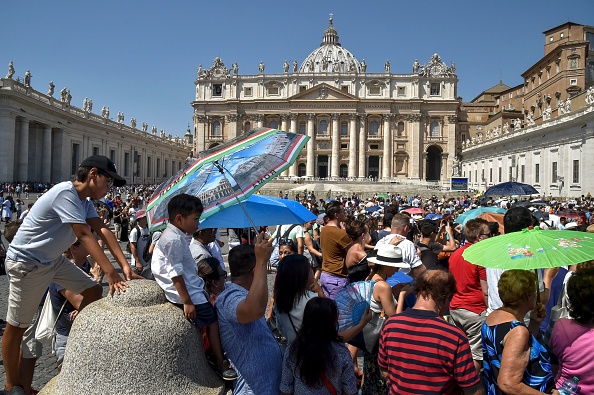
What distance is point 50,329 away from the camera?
3.82 metres

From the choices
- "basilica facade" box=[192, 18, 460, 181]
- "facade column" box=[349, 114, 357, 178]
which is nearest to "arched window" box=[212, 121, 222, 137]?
"basilica facade" box=[192, 18, 460, 181]

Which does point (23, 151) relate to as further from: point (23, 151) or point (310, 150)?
point (310, 150)

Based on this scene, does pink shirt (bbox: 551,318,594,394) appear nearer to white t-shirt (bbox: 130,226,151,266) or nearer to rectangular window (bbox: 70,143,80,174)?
white t-shirt (bbox: 130,226,151,266)

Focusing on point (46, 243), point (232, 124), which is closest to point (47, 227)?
point (46, 243)

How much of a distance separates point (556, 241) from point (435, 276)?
121cm

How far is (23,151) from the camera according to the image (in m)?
34.9

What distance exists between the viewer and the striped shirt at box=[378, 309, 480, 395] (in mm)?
2520

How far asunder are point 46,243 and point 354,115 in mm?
64093

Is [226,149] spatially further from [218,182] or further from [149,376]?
[149,376]

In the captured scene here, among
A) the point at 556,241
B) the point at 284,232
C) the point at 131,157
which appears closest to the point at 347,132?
the point at 131,157

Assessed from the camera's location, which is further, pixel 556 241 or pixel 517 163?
pixel 517 163

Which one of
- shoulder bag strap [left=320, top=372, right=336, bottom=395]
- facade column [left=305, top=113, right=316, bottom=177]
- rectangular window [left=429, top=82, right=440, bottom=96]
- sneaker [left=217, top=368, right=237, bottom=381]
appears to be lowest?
sneaker [left=217, top=368, right=237, bottom=381]

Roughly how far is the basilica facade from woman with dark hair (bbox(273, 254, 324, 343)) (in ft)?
199

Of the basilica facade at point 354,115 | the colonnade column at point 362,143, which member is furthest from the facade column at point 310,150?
the colonnade column at point 362,143
